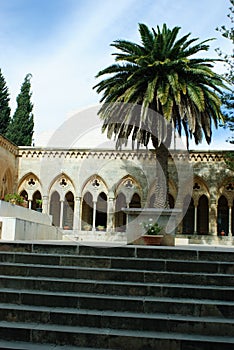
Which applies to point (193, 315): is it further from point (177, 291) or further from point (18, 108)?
point (18, 108)

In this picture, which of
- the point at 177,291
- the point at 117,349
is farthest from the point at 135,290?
the point at 117,349

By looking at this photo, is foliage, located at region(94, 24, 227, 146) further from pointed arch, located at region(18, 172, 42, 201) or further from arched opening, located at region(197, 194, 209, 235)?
arched opening, located at region(197, 194, 209, 235)

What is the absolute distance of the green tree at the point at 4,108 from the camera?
32.8 metres

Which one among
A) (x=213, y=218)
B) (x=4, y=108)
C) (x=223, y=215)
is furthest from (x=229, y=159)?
(x=4, y=108)

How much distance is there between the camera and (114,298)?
538 centimetres

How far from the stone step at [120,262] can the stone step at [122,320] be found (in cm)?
102

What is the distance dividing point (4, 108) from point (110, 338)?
3138 cm

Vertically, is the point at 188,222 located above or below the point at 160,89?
below

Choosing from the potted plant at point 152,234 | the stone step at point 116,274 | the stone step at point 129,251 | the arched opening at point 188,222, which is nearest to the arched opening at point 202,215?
the arched opening at point 188,222

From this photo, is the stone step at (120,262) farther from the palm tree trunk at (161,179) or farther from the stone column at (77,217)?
the stone column at (77,217)

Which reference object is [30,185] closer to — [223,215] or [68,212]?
[68,212]

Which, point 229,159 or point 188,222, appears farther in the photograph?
point 188,222

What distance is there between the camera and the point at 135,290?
5629 millimetres

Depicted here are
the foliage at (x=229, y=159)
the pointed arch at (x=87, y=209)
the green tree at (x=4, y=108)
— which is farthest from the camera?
the green tree at (x=4, y=108)
